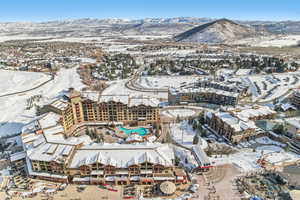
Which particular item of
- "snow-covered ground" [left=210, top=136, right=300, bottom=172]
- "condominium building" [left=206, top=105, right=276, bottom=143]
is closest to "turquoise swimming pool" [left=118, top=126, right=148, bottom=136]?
"condominium building" [left=206, top=105, right=276, bottom=143]

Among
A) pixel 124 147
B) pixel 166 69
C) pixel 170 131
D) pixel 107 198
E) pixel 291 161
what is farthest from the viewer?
pixel 166 69

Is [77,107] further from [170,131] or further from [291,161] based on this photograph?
[291,161]

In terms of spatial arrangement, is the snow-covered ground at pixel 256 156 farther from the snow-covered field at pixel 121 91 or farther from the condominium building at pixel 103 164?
the snow-covered field at pixel 121 91

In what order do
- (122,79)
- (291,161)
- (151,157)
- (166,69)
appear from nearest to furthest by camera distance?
1. (151,157)
2. (291,161)
3. (122,79)
4. (166,69)

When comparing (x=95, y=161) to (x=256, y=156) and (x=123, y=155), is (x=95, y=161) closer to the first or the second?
(x=123, y=155)

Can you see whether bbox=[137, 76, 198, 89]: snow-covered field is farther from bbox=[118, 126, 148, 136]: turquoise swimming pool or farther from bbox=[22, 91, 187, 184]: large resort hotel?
bbox=[22, 91, 187, 184]: large resort hotel

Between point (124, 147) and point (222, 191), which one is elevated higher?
point (124, 147)

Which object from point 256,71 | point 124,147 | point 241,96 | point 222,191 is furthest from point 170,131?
point 256,71
